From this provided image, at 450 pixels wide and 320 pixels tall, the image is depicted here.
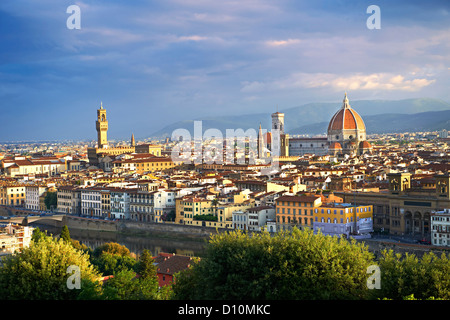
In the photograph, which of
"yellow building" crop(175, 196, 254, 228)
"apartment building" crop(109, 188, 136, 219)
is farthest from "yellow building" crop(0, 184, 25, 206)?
"yellow building" crop(175, 196, 254, 228)

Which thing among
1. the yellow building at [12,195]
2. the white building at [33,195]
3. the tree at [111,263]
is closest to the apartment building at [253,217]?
the tree at [111,263]

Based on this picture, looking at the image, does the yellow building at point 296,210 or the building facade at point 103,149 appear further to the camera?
the building facade at point 103,149

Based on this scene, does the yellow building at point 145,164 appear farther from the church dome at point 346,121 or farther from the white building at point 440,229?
the white building at point 440,229

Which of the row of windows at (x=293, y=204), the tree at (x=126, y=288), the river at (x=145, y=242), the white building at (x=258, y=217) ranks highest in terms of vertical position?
the row of windows at (x=293, y=204)

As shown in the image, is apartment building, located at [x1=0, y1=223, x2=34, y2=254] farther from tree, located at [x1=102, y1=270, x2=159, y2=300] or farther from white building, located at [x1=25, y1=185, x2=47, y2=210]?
white building, located at [x1=25, y1=185, x2=47, y2=210]

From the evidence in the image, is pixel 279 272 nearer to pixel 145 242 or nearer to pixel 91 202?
pixel 145 242

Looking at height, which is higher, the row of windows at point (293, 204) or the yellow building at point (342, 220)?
the row of windows at point (293, 204)

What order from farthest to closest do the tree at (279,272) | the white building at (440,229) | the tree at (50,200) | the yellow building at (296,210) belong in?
1. the tree at (50,200)
2. the yellow building at (296,210)
3. the white building at (440,229)
4. the tree at (279,272)

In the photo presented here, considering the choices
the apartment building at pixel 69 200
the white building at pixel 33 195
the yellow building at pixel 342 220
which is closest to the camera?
the yellow building at pixel 342 220
